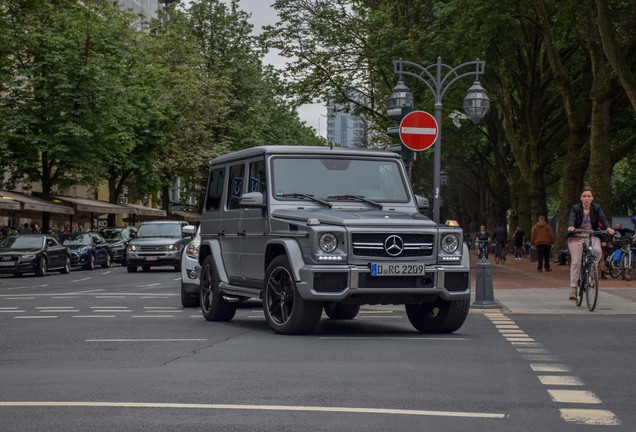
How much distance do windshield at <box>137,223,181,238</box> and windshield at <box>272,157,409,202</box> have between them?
28808 millimetres

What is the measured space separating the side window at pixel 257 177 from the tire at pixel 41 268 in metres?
28.3

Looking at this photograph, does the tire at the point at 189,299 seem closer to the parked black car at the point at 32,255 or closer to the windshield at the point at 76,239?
the parked black car at the point at 32,255

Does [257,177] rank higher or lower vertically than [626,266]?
higher

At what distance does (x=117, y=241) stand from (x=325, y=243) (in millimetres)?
42175

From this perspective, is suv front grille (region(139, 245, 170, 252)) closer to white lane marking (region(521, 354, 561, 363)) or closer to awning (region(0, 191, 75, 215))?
awning (region(0, 191, 75, 215))

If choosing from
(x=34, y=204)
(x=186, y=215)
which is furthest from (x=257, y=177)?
(x=186, y=215)

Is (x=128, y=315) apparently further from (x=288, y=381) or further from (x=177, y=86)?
(x=177, y=86)

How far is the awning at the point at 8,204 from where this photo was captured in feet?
151

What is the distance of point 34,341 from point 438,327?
179 inches

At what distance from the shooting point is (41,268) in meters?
42.7

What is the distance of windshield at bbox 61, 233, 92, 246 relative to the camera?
163ft

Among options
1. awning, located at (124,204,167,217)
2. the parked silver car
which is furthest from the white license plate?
awning, located at (124,204,167,217)

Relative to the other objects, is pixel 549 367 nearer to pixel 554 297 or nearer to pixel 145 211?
pixel 554 297

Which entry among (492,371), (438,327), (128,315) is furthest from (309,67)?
(492,371)
